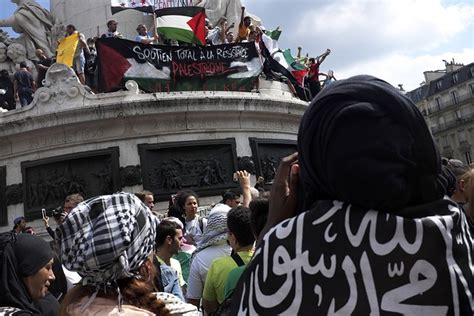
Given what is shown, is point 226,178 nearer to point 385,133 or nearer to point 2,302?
point 2,302

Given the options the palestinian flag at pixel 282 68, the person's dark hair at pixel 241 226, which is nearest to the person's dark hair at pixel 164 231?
the person's dark hair at pixel 241 226

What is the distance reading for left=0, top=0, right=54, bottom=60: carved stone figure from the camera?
22.8 m

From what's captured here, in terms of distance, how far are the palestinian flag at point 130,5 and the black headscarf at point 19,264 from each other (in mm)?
20443

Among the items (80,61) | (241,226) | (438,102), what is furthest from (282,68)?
(438,102)

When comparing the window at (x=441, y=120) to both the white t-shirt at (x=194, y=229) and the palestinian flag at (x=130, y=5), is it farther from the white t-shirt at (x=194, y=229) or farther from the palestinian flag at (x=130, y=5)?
the white t-shirt at (x=194, y=229)

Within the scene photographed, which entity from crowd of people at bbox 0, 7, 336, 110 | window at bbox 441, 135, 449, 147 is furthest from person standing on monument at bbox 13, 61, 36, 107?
window at bbox 441, 135, 449, 147

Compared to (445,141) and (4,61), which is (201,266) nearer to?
(4,61)

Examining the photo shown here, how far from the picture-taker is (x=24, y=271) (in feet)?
10.7

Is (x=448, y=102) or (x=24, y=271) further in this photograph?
(x=448, y=102)

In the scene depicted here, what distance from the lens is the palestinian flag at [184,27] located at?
18.2 metres

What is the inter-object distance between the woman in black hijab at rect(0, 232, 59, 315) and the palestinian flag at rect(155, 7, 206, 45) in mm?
15426

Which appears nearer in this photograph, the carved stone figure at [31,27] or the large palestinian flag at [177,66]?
the large palestinian flag at [177,66]

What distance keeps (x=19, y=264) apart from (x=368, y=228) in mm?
2275

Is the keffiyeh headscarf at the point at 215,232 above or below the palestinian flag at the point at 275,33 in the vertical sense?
below
